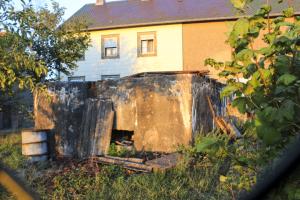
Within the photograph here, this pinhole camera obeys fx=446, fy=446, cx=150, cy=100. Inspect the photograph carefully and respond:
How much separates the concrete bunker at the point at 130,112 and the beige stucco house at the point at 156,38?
14.1 metres

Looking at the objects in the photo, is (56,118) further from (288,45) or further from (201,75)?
(288,45)

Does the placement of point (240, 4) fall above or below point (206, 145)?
above

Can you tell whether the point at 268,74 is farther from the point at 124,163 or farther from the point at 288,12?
the point at 124,163

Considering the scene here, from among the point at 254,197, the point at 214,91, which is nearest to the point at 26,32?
the point at 254,197

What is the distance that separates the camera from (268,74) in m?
2.74

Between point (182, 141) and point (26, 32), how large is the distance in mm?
5139

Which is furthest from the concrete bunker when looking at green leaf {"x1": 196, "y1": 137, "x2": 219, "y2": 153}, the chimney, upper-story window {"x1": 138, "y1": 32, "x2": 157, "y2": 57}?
→ the chimney

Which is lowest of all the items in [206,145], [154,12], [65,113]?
[65,113]

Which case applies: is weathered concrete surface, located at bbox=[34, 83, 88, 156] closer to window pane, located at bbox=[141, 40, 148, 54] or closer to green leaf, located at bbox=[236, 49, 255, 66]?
green leaf, located at bbox=[236, 49, 255, 66]

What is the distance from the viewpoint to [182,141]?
34.2ft

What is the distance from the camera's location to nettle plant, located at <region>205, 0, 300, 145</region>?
2488 mm

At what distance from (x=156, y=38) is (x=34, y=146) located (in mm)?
17530

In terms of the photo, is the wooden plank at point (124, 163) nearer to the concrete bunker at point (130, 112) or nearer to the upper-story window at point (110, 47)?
the concrete bunker at point (130, 112)

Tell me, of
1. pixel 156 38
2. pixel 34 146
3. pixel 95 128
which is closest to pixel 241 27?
pixel 95 128
